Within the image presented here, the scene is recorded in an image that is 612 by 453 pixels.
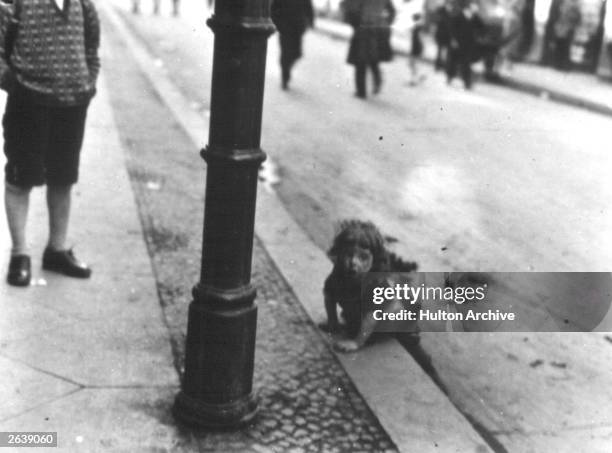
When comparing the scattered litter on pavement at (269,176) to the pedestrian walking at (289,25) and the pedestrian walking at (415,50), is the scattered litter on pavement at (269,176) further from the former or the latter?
the pedestrian walking at (415,50)

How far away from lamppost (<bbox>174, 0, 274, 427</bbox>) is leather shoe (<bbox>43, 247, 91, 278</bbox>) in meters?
1.66

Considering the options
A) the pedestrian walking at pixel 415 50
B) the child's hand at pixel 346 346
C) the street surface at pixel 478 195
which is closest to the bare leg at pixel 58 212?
the child's hand at pixel 346 346

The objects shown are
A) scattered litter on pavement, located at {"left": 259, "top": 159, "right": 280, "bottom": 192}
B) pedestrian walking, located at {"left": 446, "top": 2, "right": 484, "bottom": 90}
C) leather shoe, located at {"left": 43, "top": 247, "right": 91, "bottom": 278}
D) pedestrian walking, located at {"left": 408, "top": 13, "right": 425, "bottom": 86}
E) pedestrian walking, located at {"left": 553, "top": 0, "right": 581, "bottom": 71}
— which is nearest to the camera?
leather shoe, located at {"left": 43, "top": 247, "right": 91, "bottom": 278}

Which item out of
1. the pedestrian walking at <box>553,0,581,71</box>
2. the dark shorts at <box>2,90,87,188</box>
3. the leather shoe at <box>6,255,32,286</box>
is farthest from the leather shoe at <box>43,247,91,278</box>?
the pedestrian walking at <box>553,0,581,71</box>

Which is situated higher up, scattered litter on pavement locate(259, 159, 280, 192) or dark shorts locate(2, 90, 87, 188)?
dark shorts locate(2, 90, 87, 188)

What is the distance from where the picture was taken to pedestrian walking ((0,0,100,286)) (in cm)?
437

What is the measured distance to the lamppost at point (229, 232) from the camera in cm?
304

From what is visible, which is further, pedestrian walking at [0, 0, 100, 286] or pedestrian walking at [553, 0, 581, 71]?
pedestrian walking at [553, 0, 581, 71]

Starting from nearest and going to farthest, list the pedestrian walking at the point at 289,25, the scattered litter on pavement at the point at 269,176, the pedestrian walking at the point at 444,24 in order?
the scattered litter on pavement at the point at 269,176, the pedestrian walking at the point at 289,25, the pedestrian walking at the point at 444,24

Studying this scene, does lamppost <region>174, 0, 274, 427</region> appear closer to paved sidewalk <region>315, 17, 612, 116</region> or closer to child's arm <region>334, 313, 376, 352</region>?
child's arm <region>334, 313, 376, 352</region>

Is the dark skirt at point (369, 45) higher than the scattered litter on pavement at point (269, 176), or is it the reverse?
the dark skirt at point (369, 45)

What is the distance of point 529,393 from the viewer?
13.5 ft

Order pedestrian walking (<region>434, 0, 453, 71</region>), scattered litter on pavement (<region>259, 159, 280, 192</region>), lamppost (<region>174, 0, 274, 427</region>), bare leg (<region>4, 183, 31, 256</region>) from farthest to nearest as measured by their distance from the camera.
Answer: pedestrian walking (<region>434, 0, 453, 71</region>) → scattered litter on pavement (<region>259, 159, 280, 192</region>) → bare leg (<region>4, 183, 31, 256</region>) → lamppost (<region>174, 0, 274, 427</region>)

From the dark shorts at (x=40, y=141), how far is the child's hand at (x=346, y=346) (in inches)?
65.4
